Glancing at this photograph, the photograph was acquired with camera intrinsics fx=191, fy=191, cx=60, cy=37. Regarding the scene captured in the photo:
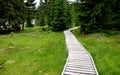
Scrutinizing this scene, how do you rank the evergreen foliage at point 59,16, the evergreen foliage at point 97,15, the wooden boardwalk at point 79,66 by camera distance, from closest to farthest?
the wooden boardwalk at point 79,66
the evergreen foliage at point 97,15
the evergreen foliage at point 59,16

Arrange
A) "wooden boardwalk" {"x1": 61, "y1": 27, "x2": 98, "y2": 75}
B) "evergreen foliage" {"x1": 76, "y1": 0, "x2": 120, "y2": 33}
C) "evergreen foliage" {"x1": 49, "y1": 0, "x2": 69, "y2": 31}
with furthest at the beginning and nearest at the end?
"evergreen foliage" {"x1": 49, "y1": 0, "x2": 69, "y2": 31}
"evergreen foliage" {"x1": 76, "y1": 0, "x2": 120, "y2": 33}
"wooden boardwalk" {"x1": 61, "y1": 27, "x2": 98, "y2": 75}

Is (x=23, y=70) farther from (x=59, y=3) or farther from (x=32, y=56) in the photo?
(x=59, y=3)

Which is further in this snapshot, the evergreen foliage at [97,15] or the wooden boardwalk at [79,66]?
the evergreen foliage at [97,15]

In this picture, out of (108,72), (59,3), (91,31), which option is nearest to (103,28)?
(91,31)

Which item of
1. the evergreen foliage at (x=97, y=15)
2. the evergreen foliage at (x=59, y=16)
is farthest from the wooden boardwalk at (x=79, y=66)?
the evergreen foliage at (x=59, y=16)

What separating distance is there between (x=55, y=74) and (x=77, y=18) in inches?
887

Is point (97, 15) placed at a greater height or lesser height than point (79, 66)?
greater

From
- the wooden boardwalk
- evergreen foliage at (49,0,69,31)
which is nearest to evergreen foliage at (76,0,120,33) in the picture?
evergreen foliage at (49,0,69,31)

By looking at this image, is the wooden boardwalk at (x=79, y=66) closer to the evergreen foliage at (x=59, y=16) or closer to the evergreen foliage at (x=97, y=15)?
the evergreen foliage at (x=97, y=15)

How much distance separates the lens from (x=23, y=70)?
48.9 ft

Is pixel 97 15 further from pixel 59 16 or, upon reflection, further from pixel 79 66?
pixel 79 66

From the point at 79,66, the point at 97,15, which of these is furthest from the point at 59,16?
the point at 79,66

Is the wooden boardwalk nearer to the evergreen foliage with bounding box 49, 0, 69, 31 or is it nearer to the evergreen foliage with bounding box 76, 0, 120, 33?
the evergreen foliage with bounding box 76, 0, 120, 33

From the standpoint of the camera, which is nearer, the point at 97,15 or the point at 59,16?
the point at 97,15
